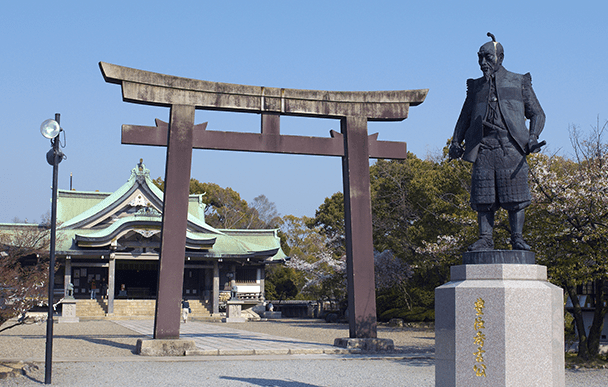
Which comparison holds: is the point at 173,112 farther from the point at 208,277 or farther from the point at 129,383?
the point at 208,277

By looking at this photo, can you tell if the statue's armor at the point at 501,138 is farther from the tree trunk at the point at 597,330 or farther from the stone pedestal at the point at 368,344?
the tree trunk at the point at 597,330

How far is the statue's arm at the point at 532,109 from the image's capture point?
22.5 ft

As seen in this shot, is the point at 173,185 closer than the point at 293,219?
Yes

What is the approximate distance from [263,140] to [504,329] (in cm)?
802

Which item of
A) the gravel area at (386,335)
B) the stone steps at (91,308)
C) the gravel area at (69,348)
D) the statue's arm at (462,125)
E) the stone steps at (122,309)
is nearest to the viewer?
the statue's arm at (462,125)

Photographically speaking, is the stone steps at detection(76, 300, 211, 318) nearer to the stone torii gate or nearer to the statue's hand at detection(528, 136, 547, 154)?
the stone torii gate

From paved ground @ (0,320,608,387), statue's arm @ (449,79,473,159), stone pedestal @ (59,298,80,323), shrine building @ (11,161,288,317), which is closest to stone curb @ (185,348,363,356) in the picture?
paved ground @ (0,320,608,387)

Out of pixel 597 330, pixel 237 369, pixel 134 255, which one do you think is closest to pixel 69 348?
pixel 237 369

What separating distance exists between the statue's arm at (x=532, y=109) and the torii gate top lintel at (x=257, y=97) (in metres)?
6.69

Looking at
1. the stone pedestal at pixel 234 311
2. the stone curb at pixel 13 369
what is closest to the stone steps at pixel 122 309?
the stone pedestal at pixel 234 311

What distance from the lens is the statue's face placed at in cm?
680

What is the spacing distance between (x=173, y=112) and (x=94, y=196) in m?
27.8

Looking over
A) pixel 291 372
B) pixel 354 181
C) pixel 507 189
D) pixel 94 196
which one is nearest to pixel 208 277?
pixel 94 196

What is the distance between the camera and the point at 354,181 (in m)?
13.3
